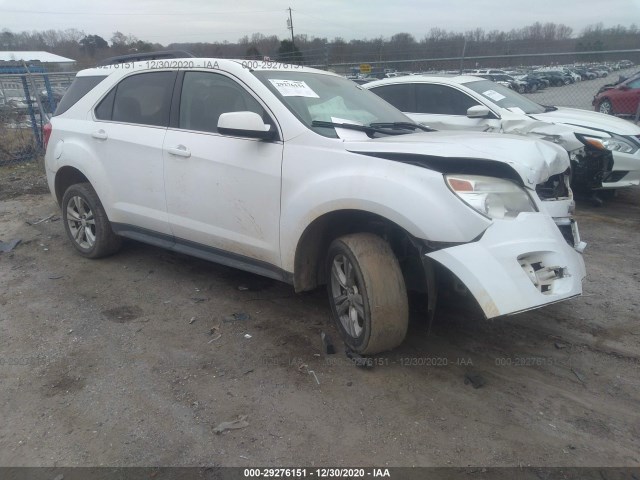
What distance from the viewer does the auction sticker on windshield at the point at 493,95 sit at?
715cm

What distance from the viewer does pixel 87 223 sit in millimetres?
5098

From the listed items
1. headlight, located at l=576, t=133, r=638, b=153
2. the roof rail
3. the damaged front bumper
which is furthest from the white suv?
headlight, located at l=576, t=133, r=638, b=153

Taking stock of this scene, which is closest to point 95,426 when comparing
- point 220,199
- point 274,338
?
point 274,338

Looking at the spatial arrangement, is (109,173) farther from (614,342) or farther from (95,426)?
(614,342)

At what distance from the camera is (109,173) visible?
15.2 ft

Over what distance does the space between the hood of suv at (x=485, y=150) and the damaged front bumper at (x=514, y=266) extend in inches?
11.7

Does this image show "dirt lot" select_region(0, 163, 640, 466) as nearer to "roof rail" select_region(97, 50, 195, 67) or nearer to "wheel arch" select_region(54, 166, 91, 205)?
"wheel arch" select_region(54, 166, 91, 205)

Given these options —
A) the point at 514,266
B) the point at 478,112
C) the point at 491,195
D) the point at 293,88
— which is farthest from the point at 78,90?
the point at 478,112

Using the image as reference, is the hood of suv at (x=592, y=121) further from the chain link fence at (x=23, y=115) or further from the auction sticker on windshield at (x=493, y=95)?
the chain link fence at (x=23, y=115)

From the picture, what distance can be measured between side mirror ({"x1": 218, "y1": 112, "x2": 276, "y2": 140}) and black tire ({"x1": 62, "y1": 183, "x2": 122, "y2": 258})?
206 centimetres

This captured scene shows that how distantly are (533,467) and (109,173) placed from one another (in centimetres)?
393

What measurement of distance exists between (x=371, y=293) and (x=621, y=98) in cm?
1433

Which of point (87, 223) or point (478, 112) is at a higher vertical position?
point (478, 112)

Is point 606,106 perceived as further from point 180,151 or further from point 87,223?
point 87,223
